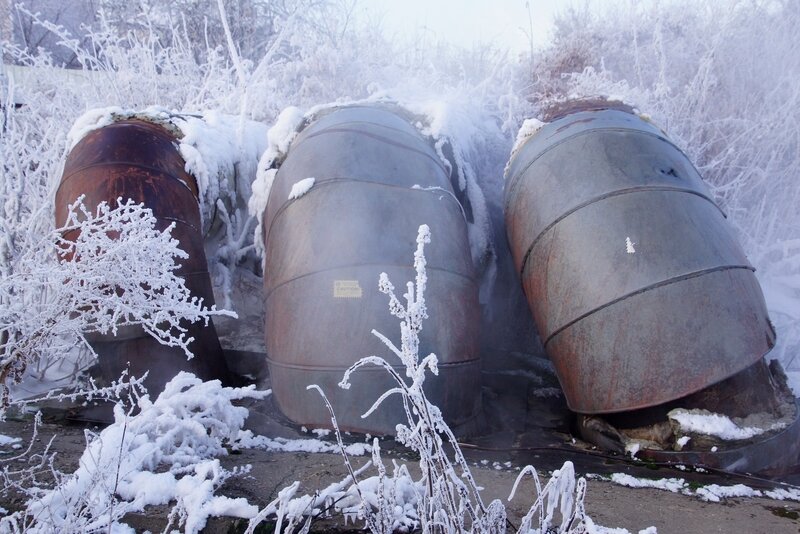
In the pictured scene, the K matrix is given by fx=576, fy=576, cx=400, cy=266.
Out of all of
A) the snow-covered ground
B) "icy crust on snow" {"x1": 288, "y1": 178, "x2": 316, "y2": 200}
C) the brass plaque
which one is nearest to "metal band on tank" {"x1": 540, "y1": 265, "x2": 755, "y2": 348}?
the snow-covered ground

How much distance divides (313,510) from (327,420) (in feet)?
5.35

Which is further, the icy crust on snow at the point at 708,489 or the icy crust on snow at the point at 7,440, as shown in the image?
the icy crust on snow at the point at 7,440

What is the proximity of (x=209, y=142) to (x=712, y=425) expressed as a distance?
4.47 m

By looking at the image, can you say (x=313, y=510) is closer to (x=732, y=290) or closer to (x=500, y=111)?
(x=732, y=290)

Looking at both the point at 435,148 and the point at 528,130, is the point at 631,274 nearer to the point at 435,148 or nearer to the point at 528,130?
the point at 528,130

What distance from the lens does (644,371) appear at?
337 cm

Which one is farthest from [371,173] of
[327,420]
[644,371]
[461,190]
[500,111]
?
[500,111]

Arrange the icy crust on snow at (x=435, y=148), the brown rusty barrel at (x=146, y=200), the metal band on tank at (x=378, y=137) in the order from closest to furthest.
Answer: the brown rusty barrel at (x=146, y=200) < the metal band on tank at (x=378, y=137) < the icy crust on snow at (x=435, y=148)

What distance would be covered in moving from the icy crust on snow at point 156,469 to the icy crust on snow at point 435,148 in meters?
2.22

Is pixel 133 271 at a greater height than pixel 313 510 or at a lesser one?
greater

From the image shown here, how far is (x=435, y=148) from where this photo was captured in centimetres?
496

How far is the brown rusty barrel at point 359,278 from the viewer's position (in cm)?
358

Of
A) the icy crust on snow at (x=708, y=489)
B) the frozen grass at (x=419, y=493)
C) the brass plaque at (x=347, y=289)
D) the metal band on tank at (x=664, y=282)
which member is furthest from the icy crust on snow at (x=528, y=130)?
the frozen grass at (x=419, y=493)

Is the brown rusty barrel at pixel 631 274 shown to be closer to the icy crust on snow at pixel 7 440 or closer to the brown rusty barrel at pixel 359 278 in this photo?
the brown rusty barrel at pixel 359 278
